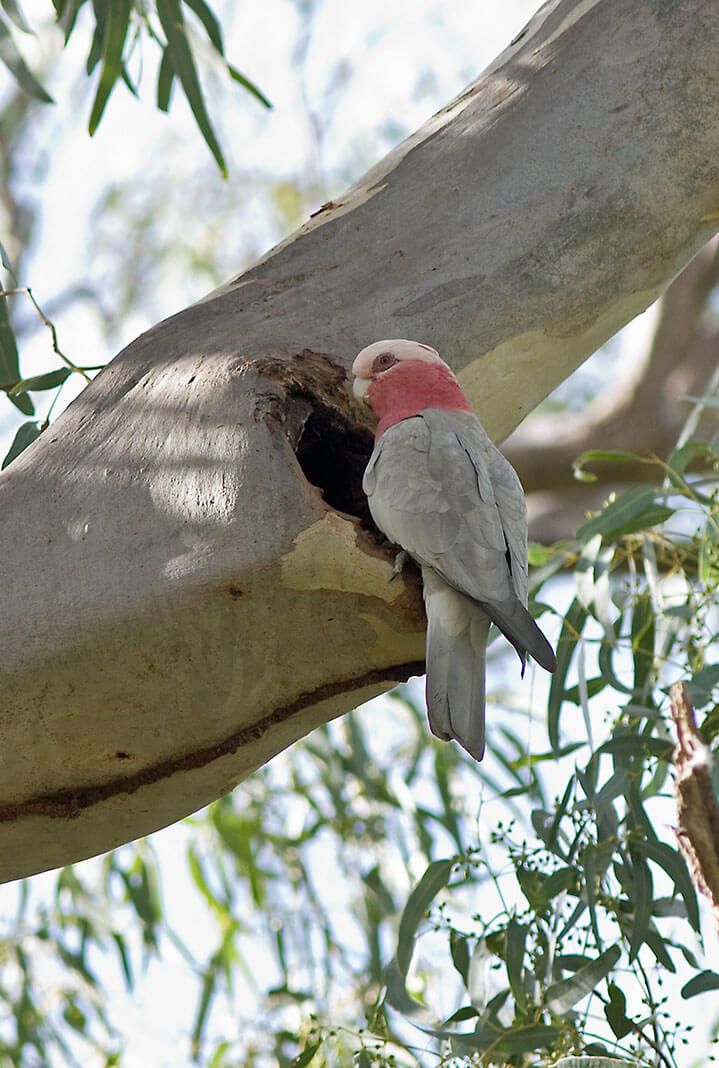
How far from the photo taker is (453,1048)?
1.50 meters

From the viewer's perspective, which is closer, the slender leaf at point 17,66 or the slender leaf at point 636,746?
the slender leaf at point 636,746

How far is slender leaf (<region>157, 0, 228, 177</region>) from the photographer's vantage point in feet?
6.44

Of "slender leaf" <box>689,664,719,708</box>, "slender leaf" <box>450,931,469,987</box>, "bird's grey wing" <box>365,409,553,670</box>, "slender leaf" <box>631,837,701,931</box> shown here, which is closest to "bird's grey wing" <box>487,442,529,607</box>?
"bird's grey wing" <box>365,409,553,670</box>

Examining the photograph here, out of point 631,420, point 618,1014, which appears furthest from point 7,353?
point 631,420

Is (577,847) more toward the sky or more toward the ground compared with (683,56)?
more toward the ground

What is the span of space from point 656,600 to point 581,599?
0.45 feet

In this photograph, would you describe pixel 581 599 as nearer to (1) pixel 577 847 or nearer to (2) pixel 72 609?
(1) pixel 577 847

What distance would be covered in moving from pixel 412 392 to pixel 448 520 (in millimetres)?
168

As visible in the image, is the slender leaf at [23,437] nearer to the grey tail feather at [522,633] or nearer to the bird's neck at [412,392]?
the bird's neck at [412,392]

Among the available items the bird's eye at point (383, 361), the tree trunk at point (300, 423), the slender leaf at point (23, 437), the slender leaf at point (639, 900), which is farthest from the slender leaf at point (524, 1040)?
the slender leaf at point (23, 437)

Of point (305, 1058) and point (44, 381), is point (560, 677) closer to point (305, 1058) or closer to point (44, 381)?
point (305, 1058)

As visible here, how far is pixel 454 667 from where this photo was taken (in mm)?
1183

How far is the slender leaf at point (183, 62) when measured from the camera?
1.96 metres

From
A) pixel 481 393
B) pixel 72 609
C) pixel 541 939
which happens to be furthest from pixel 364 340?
pixel 541 939
